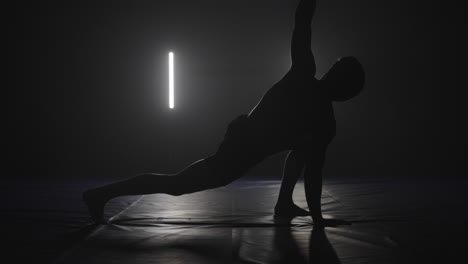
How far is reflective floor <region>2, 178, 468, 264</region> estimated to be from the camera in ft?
4.77

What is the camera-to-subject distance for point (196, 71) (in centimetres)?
784

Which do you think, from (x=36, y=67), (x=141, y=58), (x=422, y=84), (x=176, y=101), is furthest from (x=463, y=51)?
(x=36, y=67)

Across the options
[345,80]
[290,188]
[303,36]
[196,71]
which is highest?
[196,71]

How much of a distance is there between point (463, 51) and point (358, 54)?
69.3 inches

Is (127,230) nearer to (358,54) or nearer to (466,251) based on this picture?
(466,251)

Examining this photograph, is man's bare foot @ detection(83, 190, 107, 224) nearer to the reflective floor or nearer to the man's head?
the reflective floor

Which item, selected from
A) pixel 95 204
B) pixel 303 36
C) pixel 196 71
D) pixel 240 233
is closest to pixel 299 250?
pixel 240 233

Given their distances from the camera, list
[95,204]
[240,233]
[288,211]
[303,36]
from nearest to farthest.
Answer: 1. [240,233]
2. [303,36]
3. [95,204]
4. [288,211]

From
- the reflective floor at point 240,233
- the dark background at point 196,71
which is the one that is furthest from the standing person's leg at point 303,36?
the dark background at point 196,71

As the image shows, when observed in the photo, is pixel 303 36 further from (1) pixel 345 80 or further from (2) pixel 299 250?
(2) pixel 299 250

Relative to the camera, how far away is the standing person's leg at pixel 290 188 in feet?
7.91

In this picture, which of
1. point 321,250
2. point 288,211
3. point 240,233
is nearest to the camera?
point 321,250

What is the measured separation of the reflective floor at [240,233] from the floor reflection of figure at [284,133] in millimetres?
169

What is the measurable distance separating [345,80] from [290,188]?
2.35 feet
